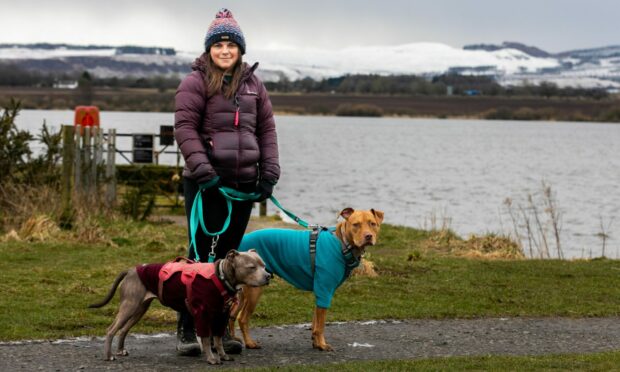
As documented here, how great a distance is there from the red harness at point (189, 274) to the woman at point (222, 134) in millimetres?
562

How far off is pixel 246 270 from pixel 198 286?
37 centimetres

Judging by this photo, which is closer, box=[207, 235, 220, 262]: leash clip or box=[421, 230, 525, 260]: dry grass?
box=[207, 235, 220, 262]: leash clip

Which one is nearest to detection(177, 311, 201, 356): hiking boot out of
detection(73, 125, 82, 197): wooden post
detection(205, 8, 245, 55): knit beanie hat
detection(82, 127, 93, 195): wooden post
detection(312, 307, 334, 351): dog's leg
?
detection(312, 307, 334, 351): dog's leg

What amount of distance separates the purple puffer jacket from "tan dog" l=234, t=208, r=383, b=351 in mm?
675

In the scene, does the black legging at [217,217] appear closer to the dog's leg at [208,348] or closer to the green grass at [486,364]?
the dog's leg at [208,348]

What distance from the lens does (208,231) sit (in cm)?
886

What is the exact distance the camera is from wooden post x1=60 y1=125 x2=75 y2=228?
18.4 metres

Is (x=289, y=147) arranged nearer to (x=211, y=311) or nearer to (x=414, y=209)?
(x=414, y=209)

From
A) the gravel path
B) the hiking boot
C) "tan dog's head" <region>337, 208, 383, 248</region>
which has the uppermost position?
"tan dog's head" <region>337, 208, 383, 248</region>

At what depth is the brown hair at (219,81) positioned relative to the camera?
8.55m

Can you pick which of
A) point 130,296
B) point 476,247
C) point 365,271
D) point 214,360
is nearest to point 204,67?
point 130,296

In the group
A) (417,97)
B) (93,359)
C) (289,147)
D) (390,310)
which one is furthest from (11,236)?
(417,97)

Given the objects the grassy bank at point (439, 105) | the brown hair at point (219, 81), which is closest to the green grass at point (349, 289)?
the brown hair at point (219, 81)

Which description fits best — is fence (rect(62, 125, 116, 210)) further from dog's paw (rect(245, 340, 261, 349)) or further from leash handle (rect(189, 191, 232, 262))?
leash handle (rect(189, 191, 232, 262))
